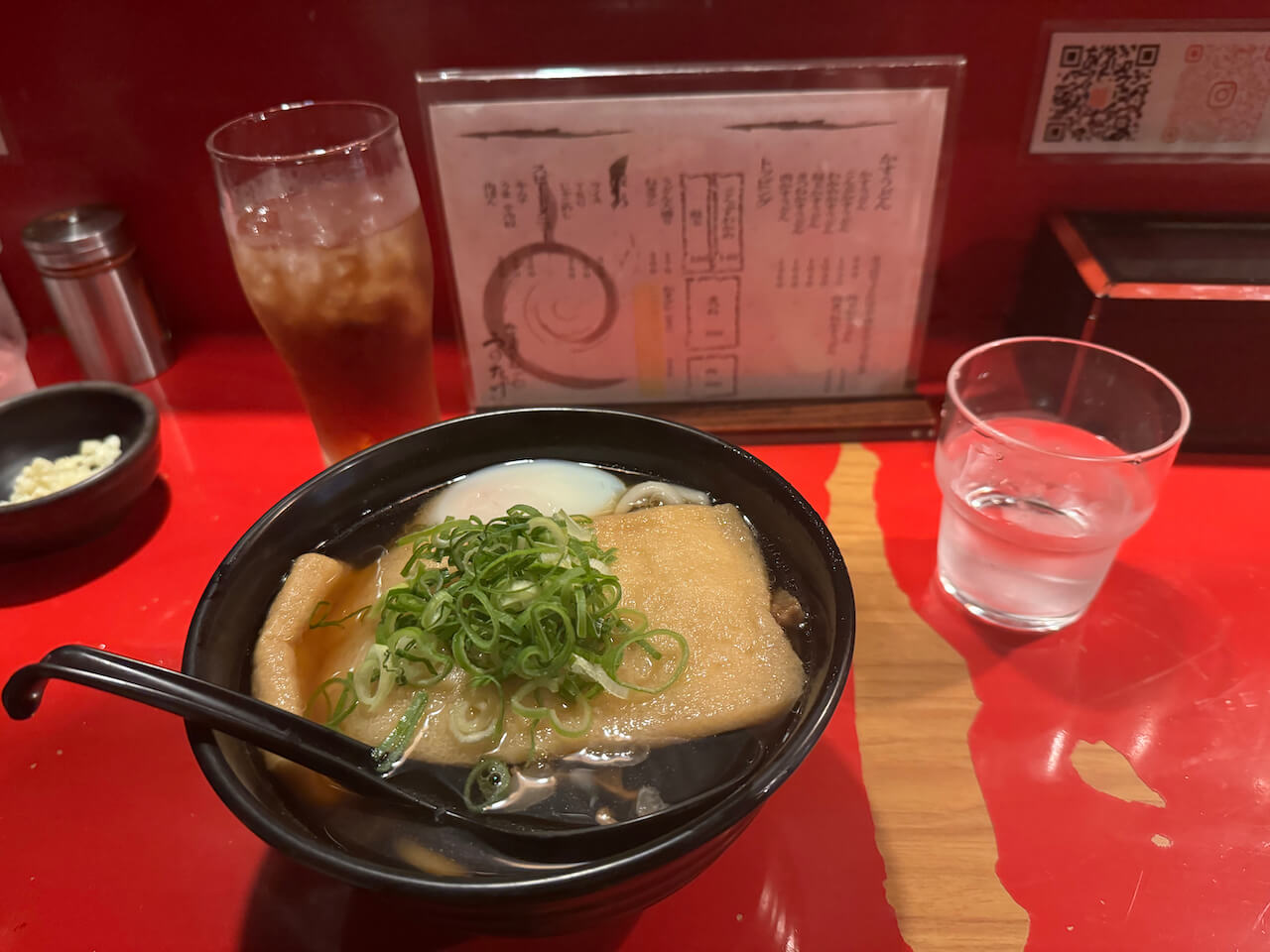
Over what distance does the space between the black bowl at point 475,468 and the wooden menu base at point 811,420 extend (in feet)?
→ 1.44

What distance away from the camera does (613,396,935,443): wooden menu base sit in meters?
1.65

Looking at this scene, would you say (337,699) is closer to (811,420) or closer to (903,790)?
(903,790)

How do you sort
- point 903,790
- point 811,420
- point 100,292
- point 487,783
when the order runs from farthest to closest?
point 100,292
point 811,420
point 903,790
point 487,783

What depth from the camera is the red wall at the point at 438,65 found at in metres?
1.52

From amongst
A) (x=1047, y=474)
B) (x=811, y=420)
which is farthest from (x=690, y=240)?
(x=1047, y=474)

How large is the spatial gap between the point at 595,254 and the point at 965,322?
902 millimetres

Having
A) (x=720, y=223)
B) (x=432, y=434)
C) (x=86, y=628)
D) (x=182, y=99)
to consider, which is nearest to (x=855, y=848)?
(x=432, y=434)

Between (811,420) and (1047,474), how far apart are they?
478 mm

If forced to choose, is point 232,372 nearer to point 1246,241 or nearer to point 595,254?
point 595,254

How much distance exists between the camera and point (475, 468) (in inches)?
49.8

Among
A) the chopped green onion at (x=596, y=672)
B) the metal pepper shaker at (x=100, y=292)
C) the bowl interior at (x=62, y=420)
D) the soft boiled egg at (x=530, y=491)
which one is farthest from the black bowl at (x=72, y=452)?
the chopped green onion at (x=596, y=672)

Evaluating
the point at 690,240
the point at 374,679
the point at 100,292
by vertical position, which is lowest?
the point at 374,679

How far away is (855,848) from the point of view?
1.01 meters

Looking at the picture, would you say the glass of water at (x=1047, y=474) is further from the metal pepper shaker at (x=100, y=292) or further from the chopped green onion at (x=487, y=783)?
the metal pepper shaker at (x=100, y=292)
